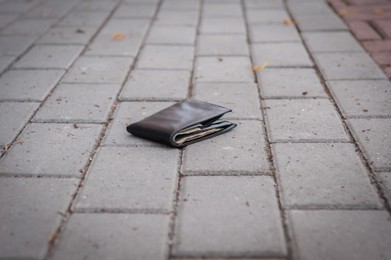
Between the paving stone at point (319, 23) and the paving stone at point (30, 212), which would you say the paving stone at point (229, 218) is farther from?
the paving stone at point (319, 23)

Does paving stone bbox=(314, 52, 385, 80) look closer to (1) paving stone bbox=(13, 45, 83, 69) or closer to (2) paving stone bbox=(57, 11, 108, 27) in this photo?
(1) paving stone bbox=(13, 45, 83, 69)

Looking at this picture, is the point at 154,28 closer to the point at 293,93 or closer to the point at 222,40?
the point at 222,40

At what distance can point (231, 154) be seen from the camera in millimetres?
2256

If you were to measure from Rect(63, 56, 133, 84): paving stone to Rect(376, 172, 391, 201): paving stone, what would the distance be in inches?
73.1

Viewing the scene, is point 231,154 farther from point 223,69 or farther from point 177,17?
point 177,17

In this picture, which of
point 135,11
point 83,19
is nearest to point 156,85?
point 83,19

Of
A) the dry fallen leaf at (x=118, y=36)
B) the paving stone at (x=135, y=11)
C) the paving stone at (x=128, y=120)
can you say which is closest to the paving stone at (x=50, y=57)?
the dry fallen leaf at (x=118, y=36)

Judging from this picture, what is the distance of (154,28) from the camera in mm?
4273

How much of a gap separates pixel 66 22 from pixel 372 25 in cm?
302

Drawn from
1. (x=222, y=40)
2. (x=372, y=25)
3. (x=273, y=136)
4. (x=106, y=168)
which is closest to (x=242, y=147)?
(x=273, y=136)

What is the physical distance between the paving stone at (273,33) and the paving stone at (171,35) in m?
0.57

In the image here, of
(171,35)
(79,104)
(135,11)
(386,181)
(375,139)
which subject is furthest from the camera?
(135,11)

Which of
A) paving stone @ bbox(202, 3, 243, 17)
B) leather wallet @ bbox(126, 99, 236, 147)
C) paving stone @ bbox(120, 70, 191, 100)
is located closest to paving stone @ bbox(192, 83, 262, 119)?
paving stone @ bbox(120, 70, 191, 100)

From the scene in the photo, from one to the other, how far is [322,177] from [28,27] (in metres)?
3.41
